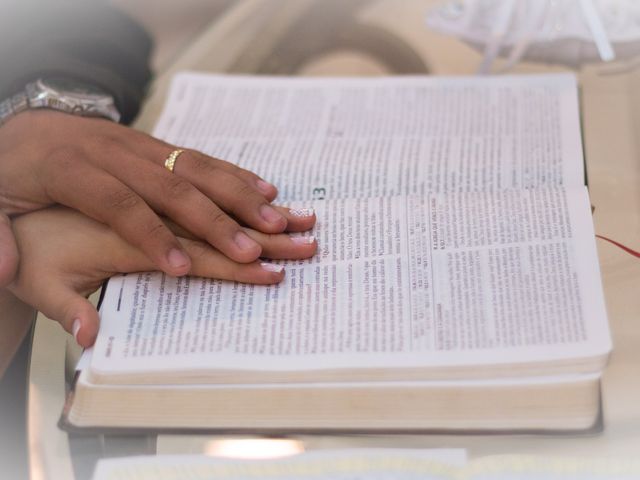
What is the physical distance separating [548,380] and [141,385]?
0.28 meters

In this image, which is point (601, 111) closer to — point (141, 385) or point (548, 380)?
point (548, 380)

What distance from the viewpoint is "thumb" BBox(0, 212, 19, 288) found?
1.98ft

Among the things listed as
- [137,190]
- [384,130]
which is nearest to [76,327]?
[137,190]

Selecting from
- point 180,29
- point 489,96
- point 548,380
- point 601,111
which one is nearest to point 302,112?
point 489,96

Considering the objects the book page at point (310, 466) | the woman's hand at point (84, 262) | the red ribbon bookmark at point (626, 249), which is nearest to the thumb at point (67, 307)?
the woman's hand at point (84, 262)

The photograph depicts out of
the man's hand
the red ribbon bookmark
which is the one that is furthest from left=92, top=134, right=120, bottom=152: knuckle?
the red ribbon bookmark

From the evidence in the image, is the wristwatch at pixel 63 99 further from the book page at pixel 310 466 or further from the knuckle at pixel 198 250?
the book page at pixel 310 466

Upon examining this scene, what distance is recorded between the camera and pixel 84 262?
608 mm

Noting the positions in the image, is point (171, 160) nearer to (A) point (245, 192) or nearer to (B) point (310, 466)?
(A) point (245, 192)

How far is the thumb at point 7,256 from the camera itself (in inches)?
23.8

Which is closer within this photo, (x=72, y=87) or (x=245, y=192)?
(x=245, y=192)

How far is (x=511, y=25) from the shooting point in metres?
0.83

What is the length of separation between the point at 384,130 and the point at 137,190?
261mm

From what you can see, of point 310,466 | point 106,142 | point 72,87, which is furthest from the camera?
point 72,87
